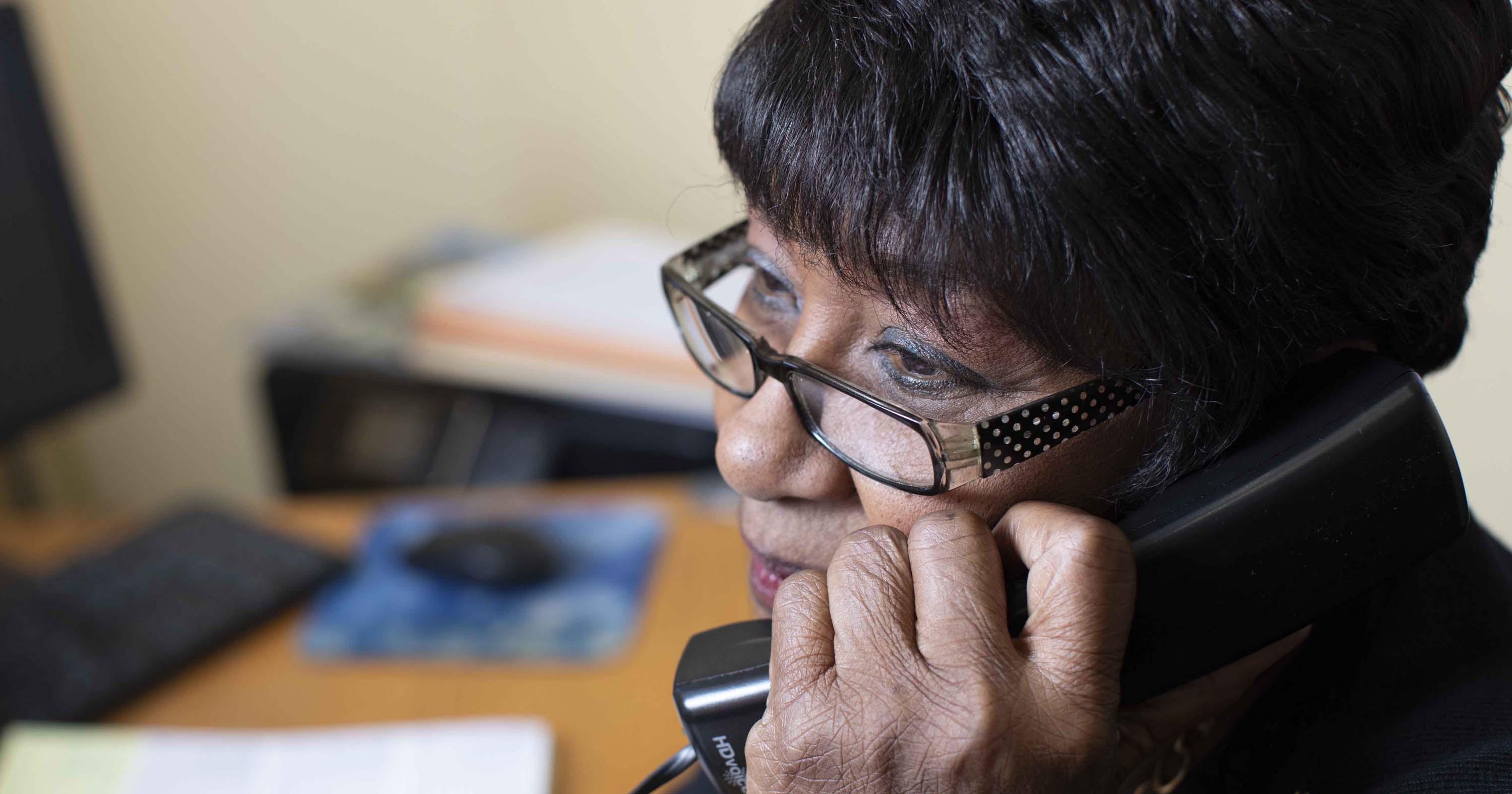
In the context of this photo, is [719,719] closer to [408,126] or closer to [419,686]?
[419,686]

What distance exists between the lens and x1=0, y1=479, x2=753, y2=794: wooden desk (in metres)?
0.99

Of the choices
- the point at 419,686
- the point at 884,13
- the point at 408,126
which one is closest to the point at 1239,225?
the point at 884,13

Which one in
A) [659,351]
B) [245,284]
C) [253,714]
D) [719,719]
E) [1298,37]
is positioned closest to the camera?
[1298,37]

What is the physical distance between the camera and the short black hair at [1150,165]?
1.62ft

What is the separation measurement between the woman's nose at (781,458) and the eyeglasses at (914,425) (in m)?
0.01

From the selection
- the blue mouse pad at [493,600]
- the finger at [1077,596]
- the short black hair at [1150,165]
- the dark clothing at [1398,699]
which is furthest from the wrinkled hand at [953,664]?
the blue mouse pad at [493,600]

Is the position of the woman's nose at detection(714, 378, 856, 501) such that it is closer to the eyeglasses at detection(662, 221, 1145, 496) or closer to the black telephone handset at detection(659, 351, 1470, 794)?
the eyeglasses at detection(662, 221, 1145, 496)

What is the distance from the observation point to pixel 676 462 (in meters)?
1.44

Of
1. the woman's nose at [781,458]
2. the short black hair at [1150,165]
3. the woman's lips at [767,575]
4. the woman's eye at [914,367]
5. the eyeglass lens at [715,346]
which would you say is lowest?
the woman's lips at [767,575]

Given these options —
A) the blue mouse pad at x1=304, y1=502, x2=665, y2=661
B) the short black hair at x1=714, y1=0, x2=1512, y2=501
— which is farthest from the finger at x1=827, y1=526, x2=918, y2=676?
the blue mouse pad at x1=304, y1=502, x2=665, y2=661

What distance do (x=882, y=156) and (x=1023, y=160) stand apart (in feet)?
0.22

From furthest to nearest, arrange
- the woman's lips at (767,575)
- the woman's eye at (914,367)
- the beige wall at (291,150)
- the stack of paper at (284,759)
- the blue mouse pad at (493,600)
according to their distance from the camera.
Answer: the beige wall at (291,150)
the blue mouse pad at (493,600)
the stack of paper at (284,759)
the woman's lips at (767,575)
the woman's eye at (914,367)

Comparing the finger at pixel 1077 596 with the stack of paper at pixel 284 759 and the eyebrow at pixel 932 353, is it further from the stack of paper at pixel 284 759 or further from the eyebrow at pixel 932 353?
the stack of paper at pixel 284 759

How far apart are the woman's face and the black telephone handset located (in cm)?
5
